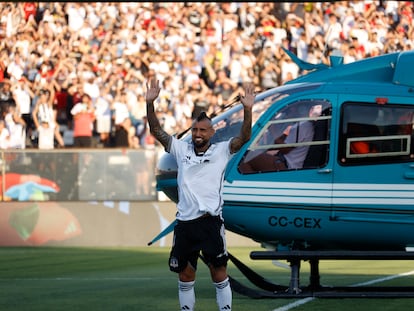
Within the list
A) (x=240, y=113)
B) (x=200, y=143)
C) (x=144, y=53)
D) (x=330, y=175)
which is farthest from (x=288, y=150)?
(x=144, y=53)

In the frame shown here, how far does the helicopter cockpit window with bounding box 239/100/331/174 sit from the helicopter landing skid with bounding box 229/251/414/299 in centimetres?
104

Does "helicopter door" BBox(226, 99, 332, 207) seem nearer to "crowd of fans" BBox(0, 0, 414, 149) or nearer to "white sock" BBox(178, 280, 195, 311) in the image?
"white sock" BBox(178, 280, 195, 311)

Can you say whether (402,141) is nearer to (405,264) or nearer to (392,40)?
(405,264)

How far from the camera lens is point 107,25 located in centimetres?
2903

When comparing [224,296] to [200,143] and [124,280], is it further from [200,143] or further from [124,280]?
[124,280]

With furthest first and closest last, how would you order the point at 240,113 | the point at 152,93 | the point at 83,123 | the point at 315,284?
1. the point at 83,123
2. the point at 240,113
3. the point at 315,284
4. the point at 152,93

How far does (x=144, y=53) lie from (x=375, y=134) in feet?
52.8

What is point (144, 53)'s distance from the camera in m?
28.1

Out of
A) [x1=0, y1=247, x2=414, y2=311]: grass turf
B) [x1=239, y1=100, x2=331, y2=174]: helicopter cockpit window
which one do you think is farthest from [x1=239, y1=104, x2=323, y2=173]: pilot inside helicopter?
[x1=0, y1=247, x2=414, y2=311]: grass turf

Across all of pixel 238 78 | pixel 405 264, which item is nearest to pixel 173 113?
pixel 238 78

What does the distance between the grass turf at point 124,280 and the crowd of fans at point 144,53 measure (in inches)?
156

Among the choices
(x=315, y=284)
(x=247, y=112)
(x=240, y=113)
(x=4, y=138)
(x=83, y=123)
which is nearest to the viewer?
(x=247, y=112)

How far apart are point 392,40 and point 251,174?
15234 millimetres

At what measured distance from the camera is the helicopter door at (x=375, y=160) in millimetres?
12367
